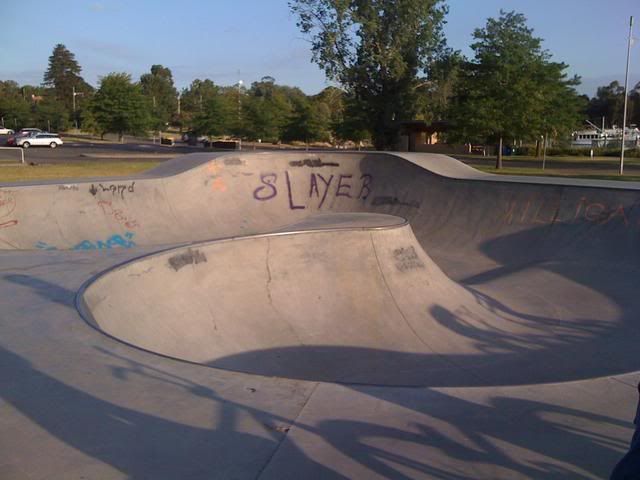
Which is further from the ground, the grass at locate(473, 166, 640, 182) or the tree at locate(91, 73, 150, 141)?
the tree at locate(91, 73, 150, 141)

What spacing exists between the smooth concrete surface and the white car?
33.3 m

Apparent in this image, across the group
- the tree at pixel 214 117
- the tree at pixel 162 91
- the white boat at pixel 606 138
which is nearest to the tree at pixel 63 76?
the tree at pixel 162 91

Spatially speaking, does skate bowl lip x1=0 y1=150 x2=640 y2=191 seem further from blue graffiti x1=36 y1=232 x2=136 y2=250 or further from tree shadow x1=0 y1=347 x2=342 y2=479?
tree shadow x1=0 y1=347 x2=342 y2=479

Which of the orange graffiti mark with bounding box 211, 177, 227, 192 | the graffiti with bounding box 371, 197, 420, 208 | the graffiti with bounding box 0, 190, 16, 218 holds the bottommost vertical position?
the graffiti with bounding box 371, 197, 420, 208

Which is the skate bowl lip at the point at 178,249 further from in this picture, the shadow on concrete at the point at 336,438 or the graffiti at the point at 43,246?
the graffiti at the point at 43,246

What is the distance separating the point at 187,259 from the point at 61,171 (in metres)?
17.8

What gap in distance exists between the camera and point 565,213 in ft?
40.6

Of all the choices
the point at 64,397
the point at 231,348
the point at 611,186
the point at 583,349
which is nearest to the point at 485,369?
the point at 583,349

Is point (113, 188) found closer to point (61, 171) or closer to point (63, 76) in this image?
point (61, 171)

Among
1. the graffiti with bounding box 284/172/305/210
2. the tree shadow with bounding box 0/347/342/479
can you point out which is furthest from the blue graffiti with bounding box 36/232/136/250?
the tree shadow with bounding box 0/347/342/479

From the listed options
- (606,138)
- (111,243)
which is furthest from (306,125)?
(111,243)

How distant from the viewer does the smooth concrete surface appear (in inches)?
130

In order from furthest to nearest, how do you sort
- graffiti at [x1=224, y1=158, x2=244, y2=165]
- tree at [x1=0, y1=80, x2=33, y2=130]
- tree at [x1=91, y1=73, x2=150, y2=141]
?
tree at [x1=0, y1=80, x2=33, y2=130] < tree at [x1=91, y1=73, x2=150, y2=141] < graffiti at [x1=224, y1=158, x2=244, y2=165]

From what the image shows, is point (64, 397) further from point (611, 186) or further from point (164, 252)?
point (611, 186)
